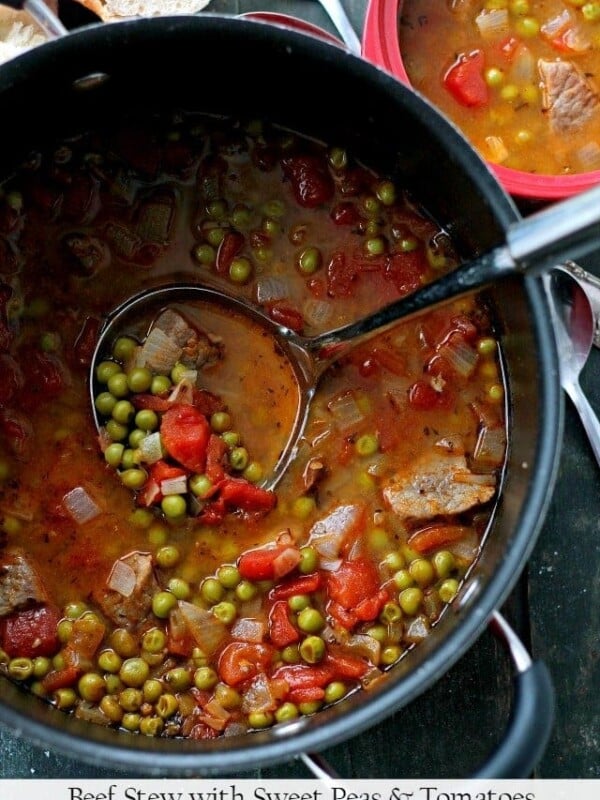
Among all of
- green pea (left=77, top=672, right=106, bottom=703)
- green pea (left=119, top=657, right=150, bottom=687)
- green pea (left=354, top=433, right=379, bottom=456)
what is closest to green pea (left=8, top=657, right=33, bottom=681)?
green pea (left=77, top=672, right=106, bottom=703)

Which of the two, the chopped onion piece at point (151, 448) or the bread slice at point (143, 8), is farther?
the bread slice at point (143, 8)

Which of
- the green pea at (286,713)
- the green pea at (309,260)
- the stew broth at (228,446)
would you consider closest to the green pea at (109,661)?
the stew broth at (228,446)

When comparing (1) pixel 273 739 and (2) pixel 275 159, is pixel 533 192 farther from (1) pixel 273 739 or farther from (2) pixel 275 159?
(1) pixel 273 739

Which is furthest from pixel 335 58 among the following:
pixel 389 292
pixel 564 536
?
pixel 564 536

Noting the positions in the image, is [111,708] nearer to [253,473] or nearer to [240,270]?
[253,473]

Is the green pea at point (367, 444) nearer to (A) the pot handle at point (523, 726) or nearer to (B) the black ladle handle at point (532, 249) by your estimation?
(B) the black ladle handle at point (532, 249)
